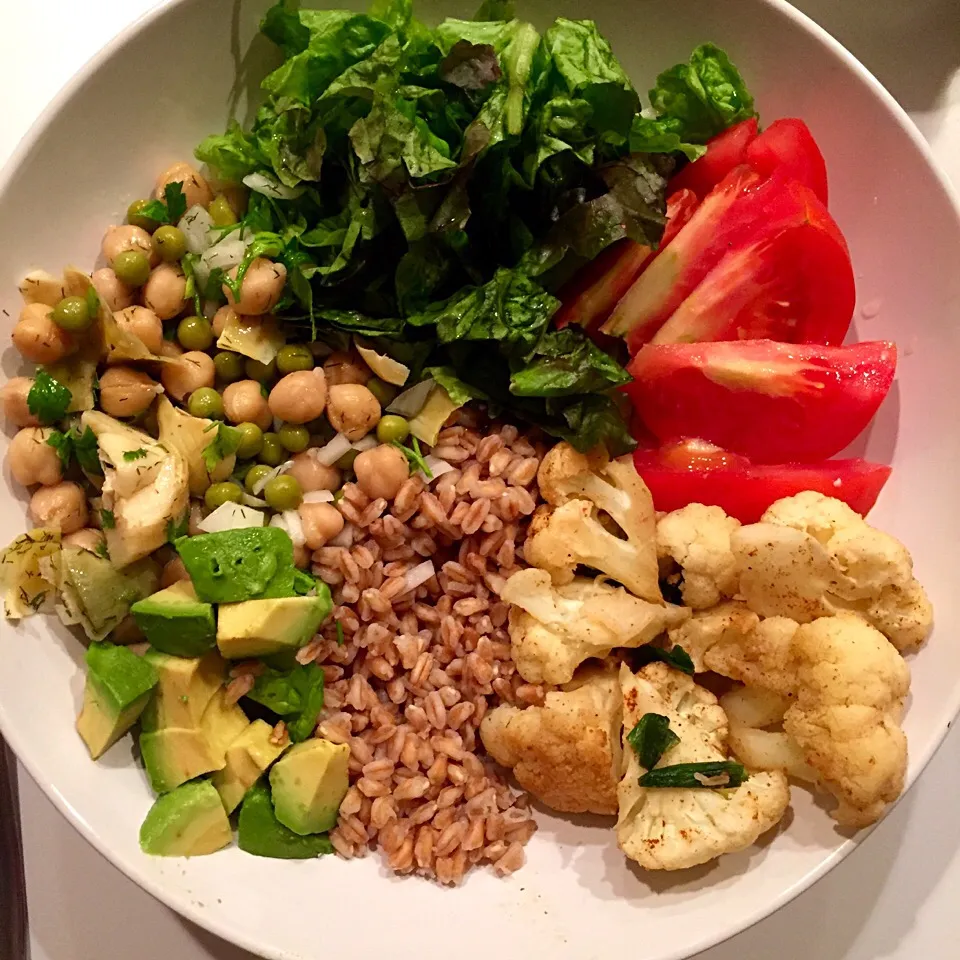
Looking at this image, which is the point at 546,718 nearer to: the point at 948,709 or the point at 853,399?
the point at 948,709

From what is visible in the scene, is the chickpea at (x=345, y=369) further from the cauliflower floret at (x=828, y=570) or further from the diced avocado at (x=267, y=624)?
the cauliflower floret at (x=828, y=570)

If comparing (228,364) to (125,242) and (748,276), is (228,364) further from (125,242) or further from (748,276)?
(748,276)

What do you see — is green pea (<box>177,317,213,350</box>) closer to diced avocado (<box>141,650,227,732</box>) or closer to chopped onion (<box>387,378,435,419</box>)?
chopped onion (<box>387,378,435,419</box>)

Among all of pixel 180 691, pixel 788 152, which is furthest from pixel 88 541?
pixel 788 152

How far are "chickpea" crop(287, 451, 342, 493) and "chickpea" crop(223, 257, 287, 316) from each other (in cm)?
38

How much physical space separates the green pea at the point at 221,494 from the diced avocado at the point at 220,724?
0.43 meters

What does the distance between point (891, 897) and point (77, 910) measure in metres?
2.09

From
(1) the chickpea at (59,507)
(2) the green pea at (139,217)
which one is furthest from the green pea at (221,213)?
(1) the chickpea at (59,507)

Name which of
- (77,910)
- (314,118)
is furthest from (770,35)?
(77,910)

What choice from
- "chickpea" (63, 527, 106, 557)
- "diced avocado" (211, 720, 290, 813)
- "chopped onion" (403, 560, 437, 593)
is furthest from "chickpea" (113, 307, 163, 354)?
"diced avocado" (211, 720, 290, 813)

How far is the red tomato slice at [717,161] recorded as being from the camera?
6.58 feet

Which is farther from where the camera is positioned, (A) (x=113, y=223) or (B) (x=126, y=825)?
(A) (x=113, y=223)

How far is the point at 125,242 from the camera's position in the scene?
2.05 metres

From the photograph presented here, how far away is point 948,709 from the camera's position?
5.97 ft
